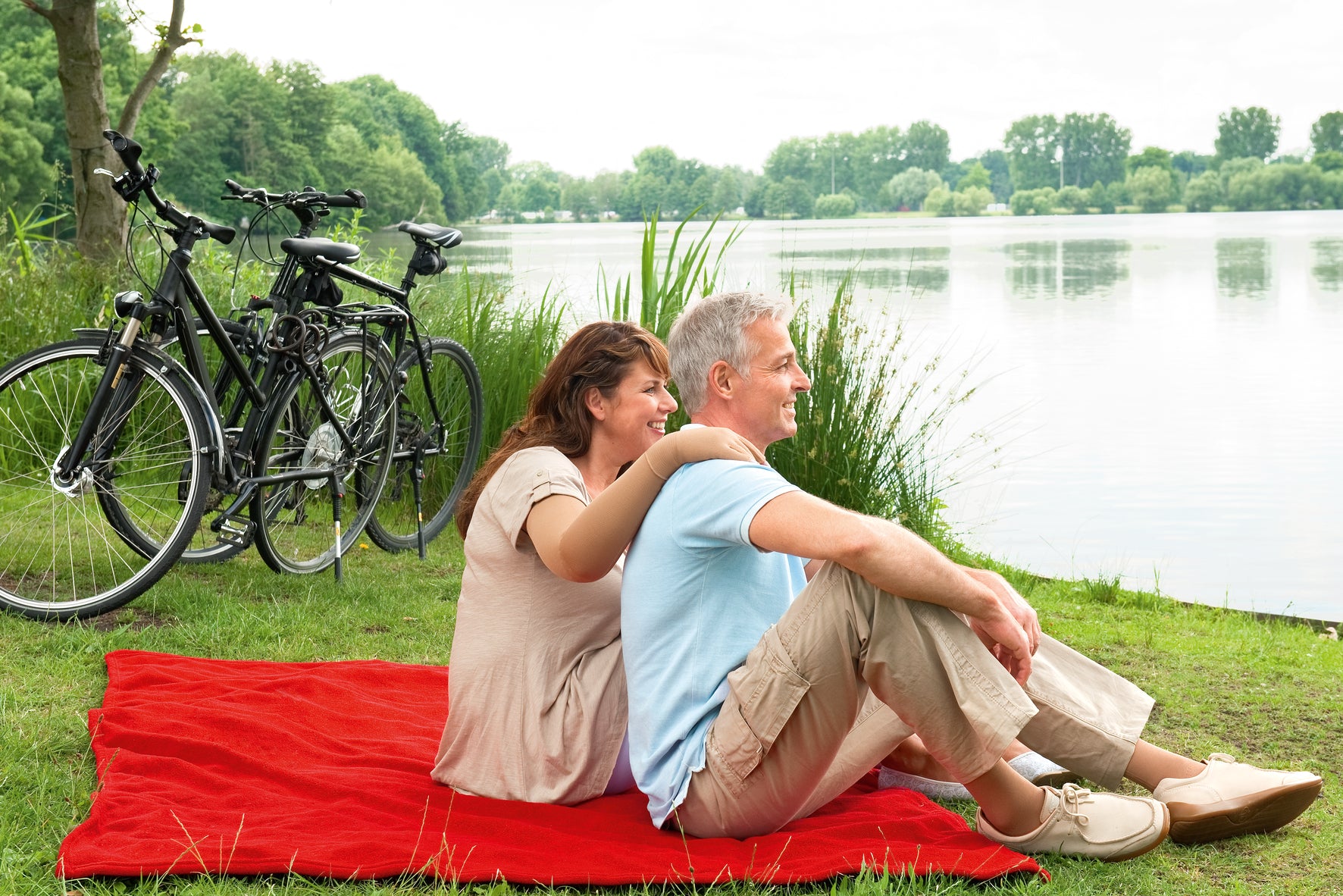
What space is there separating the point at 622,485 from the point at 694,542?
0.16 metres

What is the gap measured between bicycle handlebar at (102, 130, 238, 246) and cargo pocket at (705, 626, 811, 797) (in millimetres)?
2681

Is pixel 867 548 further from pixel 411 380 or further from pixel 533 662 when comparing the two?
pixel 411 380

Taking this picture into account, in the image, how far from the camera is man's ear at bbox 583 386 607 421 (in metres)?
2.59

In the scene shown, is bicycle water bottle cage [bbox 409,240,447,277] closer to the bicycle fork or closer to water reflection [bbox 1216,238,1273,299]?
the bicycle fork

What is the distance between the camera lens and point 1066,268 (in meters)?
28.7

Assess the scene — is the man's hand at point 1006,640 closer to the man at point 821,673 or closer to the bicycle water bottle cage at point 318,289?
the man at point 821,673

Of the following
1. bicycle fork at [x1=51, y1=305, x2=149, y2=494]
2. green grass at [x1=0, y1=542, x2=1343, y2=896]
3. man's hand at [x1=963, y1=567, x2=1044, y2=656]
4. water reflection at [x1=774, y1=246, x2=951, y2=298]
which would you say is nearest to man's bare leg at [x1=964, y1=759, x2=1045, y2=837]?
green grass at [x1=0, y1=542, x2=1343, y2=896]

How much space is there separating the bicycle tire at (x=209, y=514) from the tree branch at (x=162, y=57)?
324 cm

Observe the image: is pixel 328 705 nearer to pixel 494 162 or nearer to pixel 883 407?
pixel 883 407

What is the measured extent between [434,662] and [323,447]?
3.74ft

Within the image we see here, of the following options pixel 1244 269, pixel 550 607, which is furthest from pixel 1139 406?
pixel 1244 269

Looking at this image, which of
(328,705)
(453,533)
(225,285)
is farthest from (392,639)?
(225,285)

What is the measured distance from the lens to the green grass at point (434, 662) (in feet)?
7.90

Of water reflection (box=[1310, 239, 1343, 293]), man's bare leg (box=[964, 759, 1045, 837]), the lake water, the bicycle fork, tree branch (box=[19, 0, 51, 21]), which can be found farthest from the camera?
water reflection (box=[1310, 239, 1343, 293])
